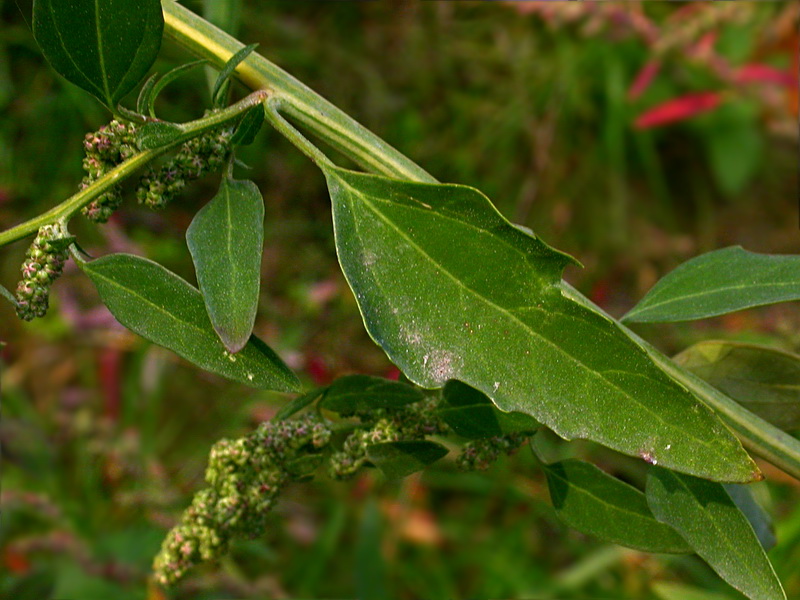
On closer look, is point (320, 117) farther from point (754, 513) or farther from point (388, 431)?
point (754, 513)

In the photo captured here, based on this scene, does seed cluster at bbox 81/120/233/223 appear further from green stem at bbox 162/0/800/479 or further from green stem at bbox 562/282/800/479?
green stem at bbox 562/282/800/479

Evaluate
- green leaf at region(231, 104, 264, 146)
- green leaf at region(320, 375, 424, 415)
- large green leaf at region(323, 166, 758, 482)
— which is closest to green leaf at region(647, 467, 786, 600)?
large green leaf at region(323, 166, 758, 482)

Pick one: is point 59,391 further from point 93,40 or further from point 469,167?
Result: point 93,40

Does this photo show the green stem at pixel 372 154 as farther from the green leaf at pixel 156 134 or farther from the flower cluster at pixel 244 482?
the flower cluster at pixel 244 482

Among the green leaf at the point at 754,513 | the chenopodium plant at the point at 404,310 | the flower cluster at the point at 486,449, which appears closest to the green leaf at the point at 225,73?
the chenopodium plant at the point at 404,310

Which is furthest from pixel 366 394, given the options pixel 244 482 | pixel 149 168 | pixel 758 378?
pixel 758 378

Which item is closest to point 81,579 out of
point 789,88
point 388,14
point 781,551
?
point 781,551

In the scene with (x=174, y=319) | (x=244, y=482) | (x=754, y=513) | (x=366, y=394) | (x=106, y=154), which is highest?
(x=106, y=154)
